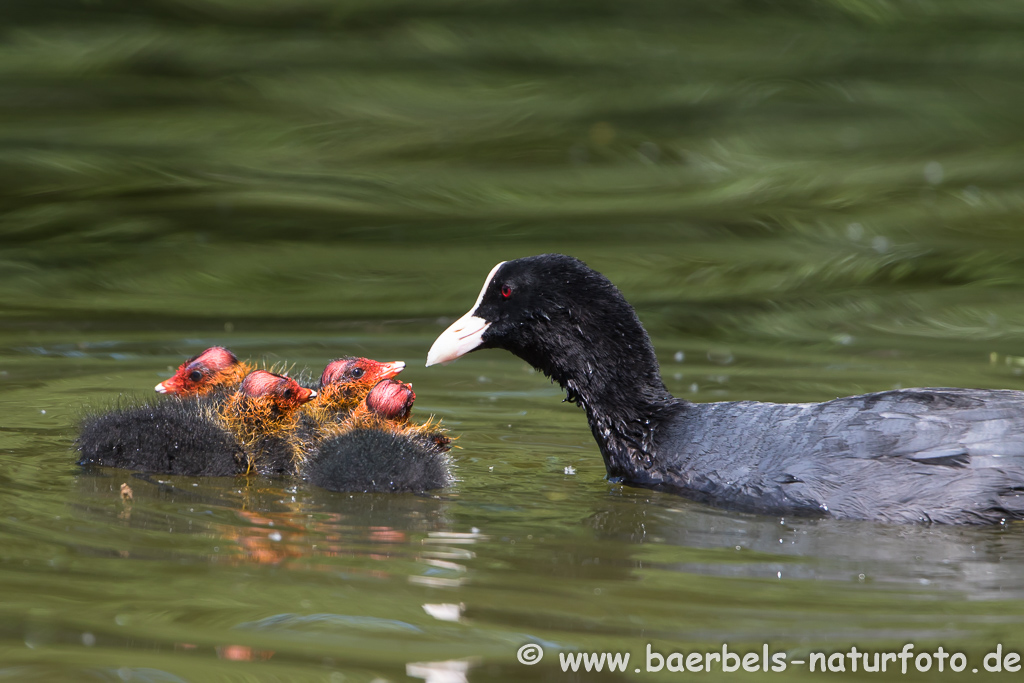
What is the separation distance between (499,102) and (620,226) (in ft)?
4.50

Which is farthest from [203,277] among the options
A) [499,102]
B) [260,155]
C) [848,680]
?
[848,680]

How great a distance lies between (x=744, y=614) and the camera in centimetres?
311

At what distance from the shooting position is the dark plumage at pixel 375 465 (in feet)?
14.2

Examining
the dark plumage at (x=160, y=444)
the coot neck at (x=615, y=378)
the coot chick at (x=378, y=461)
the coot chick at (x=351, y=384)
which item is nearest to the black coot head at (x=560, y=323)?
the coot neck at (x=615, y=378)

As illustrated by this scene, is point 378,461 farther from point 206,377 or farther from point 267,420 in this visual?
point 206,377

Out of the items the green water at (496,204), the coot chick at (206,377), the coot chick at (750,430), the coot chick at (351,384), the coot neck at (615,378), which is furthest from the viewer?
the green water at (496,204)

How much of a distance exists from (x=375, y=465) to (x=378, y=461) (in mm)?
19

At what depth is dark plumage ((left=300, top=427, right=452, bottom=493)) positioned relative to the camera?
4.32 metres

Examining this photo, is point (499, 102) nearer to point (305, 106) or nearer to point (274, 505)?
point (305, 106)

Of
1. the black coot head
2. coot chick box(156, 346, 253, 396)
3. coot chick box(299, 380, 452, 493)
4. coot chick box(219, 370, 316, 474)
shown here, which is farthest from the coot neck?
coot chick box(156, 346, 253, 396)

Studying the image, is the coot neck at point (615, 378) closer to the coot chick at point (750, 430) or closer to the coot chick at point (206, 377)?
the coot chick at point (750, 430)

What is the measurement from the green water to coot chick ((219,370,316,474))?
166 mm

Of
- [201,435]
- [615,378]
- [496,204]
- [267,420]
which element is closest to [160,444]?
[201,435]

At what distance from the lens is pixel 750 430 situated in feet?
14.7
